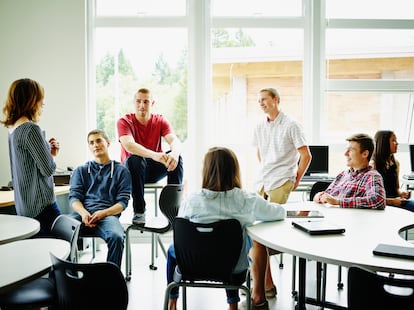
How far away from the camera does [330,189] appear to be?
10.1 ft

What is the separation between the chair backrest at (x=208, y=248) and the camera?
6.70 feet

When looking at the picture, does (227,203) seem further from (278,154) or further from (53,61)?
(53,61)

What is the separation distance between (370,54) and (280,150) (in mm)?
2464

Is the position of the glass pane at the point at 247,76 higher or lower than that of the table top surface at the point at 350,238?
higher

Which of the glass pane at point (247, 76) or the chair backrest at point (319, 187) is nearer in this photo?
the chair backrest at point (319, 187)

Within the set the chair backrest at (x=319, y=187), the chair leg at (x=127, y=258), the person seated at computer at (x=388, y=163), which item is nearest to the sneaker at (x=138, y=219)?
the chair leg at (x=127, y=258)

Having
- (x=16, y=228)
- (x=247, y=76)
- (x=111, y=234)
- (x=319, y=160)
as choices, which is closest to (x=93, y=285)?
(x=16, y=228)

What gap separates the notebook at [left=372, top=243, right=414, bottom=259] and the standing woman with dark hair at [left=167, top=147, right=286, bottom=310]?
0.66m

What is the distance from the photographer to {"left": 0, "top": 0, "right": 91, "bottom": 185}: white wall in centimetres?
449

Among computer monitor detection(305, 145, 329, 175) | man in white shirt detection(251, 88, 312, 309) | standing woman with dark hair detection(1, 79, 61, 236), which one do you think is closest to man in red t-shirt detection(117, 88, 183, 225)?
man in white shirt detection(251, 88, 312, 309)

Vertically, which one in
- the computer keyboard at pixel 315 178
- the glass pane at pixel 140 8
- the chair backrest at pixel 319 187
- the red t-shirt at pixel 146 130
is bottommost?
the computer keyboard at pixel 315 178

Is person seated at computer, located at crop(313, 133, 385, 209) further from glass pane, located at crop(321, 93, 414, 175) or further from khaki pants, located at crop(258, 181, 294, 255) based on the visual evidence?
glass pane, located at crop(321, 93, 414, 175)

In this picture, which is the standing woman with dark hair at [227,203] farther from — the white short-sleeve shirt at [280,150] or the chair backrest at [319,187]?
the chair backrest at [319,187]

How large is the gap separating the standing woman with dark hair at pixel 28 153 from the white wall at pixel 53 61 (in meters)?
2.01
